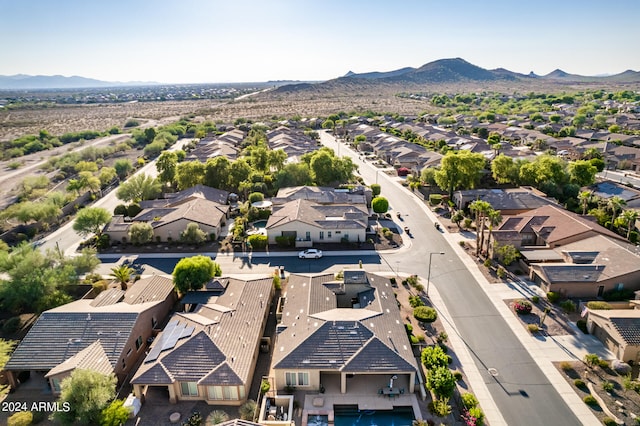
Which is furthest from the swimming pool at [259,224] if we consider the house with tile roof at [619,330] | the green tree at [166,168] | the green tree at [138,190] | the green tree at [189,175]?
the house with tile roof at [619,330]

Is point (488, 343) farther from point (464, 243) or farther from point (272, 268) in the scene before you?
point (272, 268)

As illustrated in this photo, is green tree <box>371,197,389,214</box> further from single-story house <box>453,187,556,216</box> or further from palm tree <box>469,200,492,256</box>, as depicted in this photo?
palm tree <box>469,200,492,256</box>

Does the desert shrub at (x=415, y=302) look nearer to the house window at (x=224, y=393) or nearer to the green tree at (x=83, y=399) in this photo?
the house window at (x=224, y=393)

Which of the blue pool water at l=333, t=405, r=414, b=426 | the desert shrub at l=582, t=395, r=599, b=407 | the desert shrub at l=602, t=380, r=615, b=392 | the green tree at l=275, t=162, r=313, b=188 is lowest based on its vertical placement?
the blue pool water at l=333, t=405, r=414, b=426

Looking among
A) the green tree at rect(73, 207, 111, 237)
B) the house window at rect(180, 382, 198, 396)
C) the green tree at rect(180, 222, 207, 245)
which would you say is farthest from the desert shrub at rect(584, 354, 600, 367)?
the green tree at rect(73, 207, 111, 237)

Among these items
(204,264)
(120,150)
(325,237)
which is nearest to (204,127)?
(120,150)

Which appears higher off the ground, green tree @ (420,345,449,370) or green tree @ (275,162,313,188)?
green tree @ (275,162,313,188)
